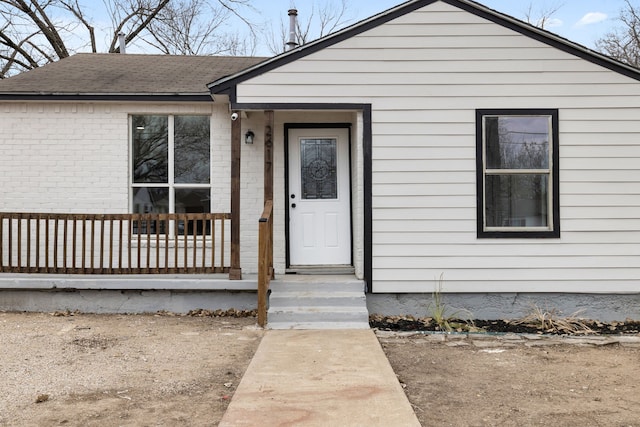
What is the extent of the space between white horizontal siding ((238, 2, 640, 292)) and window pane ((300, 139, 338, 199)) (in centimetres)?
115

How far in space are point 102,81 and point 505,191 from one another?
19.8ft

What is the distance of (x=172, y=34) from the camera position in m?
23.7

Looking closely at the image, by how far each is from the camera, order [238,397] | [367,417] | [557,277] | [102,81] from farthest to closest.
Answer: [102,81] → [557,277] → [238,397] → [367,417]

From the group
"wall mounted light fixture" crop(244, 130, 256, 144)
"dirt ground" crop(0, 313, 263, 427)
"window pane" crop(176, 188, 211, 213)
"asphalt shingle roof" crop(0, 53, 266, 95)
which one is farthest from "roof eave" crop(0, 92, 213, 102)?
"dirt ground" crop(0, 313, 263, 427)

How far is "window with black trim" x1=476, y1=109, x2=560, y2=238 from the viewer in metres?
6.87

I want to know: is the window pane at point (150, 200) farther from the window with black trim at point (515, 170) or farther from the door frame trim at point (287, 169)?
the window with black trim at point (515, 170)

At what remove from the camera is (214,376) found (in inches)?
182

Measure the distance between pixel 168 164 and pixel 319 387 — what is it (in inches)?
190

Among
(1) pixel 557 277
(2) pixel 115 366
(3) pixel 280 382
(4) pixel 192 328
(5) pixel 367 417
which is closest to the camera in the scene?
(5) pixel 367 417

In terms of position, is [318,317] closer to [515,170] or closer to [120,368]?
[120,368]

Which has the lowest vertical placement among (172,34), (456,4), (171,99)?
(171,99)

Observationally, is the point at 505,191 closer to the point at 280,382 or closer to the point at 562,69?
the point at 562,69

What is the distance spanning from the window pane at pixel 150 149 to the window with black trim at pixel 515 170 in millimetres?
4417

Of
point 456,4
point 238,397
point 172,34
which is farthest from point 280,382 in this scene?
point 172,34
